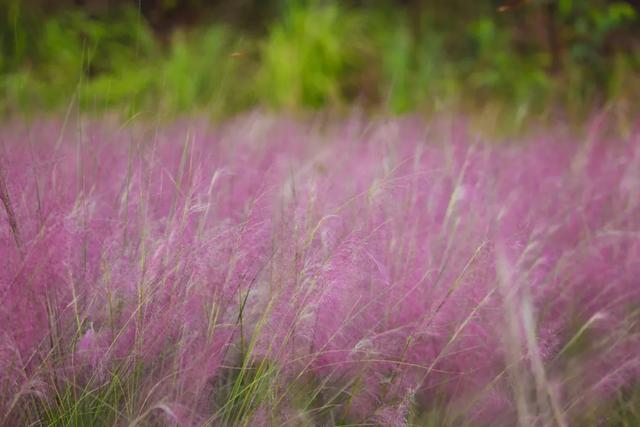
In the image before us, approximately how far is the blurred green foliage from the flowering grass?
209cm

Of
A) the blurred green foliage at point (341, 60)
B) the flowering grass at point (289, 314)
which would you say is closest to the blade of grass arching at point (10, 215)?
the flowering grass at point (289, 314)

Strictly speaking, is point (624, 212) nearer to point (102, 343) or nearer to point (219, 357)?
point (219, 357)

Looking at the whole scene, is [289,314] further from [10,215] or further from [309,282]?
[10,215]

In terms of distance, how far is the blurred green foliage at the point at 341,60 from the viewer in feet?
13.6

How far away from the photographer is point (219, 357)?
3.73 ft

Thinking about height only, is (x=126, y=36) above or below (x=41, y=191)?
below

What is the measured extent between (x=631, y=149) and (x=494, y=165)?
496mm

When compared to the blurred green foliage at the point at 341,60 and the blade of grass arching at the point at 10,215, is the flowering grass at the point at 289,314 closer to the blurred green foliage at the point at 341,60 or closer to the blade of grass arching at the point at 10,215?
the blade of grass arching at the point at 10,215

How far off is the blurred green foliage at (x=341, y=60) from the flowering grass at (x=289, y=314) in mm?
2091

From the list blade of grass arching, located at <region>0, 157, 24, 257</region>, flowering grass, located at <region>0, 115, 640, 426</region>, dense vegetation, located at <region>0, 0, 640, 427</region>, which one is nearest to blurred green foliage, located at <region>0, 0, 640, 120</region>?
dense vegetation, located at <region>0, 0, 640, 427</region>

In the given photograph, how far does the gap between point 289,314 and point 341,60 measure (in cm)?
409

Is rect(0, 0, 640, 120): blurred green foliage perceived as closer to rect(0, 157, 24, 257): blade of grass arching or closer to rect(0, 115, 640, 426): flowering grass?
rect(0, 115, 640, 426): flowering grass

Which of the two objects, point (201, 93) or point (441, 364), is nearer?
point (441, 364)

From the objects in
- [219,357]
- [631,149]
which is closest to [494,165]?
[631,149]
